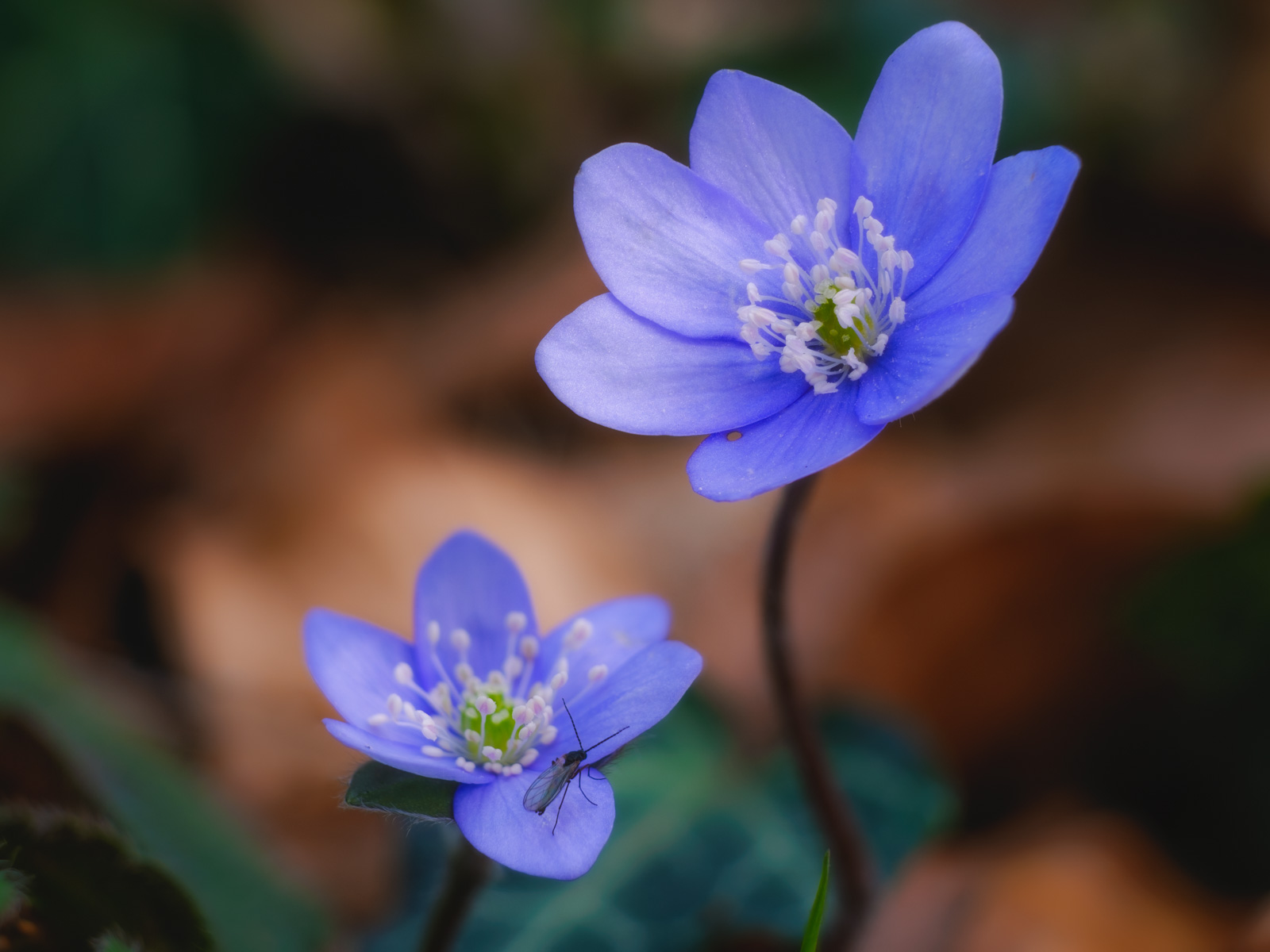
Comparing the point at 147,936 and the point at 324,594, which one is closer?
the point at 147,936

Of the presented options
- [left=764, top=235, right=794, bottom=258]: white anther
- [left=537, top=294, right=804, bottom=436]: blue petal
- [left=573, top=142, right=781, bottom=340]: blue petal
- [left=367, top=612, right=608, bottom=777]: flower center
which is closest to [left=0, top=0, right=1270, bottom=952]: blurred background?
[left=367, top=612, right=608, bottom=777]: flower center

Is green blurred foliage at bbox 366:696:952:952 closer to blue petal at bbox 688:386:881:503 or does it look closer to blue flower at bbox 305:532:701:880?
blue flower at bbox 305:532:701:880

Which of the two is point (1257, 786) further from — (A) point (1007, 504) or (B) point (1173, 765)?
(A) point (1007, 504)

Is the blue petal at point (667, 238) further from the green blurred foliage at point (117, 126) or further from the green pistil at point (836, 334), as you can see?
the green blurred foliage at point (117, 126)

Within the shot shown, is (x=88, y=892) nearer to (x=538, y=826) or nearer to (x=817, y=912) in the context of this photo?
(x=538, y=826)

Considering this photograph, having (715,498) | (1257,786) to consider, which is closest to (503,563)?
(715,498)

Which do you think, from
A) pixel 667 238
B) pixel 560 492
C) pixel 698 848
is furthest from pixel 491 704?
pixel 560 492
